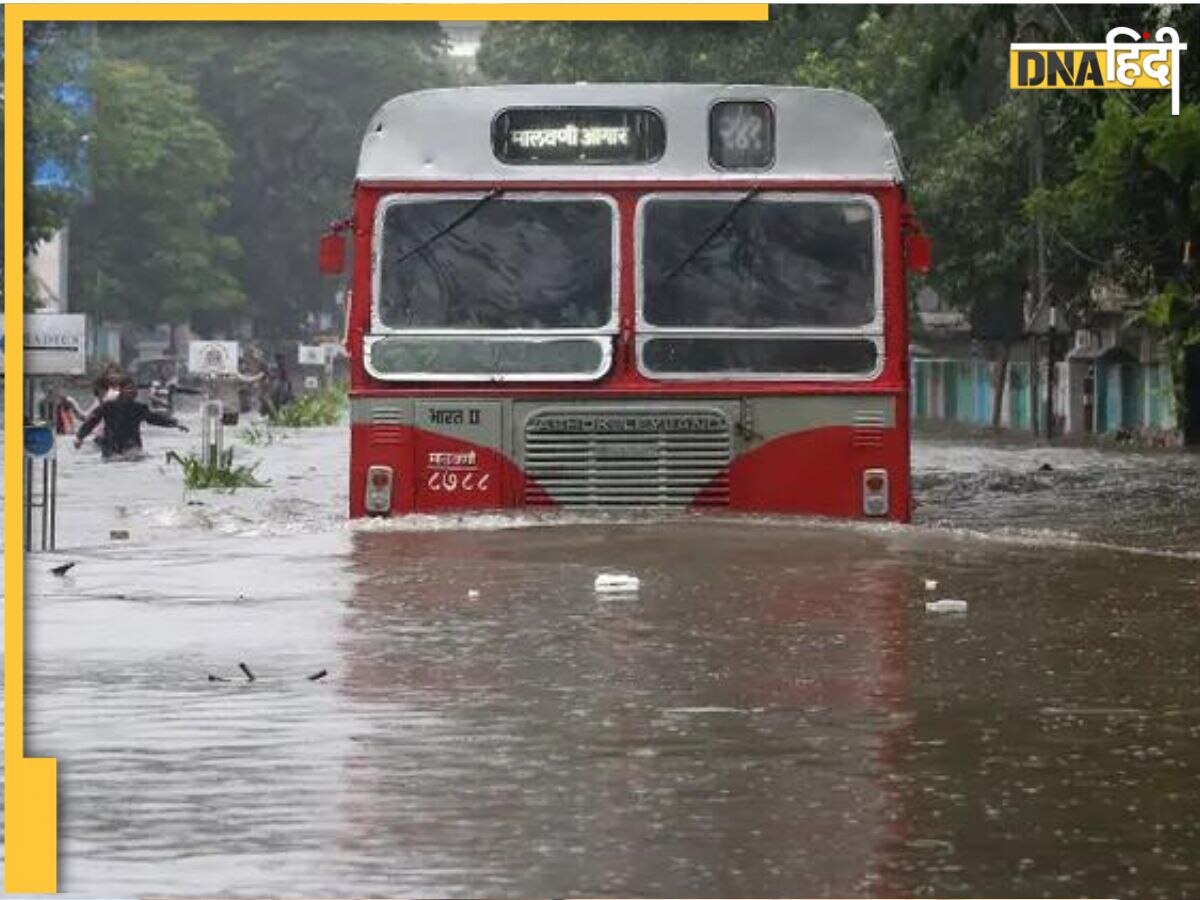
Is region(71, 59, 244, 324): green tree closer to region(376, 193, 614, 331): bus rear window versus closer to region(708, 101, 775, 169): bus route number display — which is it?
region(376, 193, 614, 331): bus rear window

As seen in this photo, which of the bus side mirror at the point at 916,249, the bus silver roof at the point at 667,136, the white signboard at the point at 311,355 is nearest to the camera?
the bus silver roof at the point at 667,136

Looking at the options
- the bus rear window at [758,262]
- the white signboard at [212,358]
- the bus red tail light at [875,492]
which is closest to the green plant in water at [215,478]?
the bus rear window at [758,262]

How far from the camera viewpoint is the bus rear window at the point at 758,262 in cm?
1614

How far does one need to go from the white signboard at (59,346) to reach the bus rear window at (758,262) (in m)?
2.76

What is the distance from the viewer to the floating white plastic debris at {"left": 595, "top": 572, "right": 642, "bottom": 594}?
11594 mm

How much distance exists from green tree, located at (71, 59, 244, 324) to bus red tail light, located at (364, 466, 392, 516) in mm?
69575

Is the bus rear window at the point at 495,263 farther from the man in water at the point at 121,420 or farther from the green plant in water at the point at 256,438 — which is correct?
the green plant in water at the point at 256,438

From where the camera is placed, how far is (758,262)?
16.1 meters

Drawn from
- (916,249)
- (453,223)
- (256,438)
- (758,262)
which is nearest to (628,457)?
(758,262)

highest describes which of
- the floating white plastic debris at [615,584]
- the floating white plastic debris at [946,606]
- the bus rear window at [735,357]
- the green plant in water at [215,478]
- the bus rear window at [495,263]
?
the bus rear window at [495,263]

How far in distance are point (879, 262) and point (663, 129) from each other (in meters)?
1.22

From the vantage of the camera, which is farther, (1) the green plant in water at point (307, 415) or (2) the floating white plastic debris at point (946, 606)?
(1) the green plant in water at point (307, 415)

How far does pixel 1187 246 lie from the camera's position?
3138 cm

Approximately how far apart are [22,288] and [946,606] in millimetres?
3962
